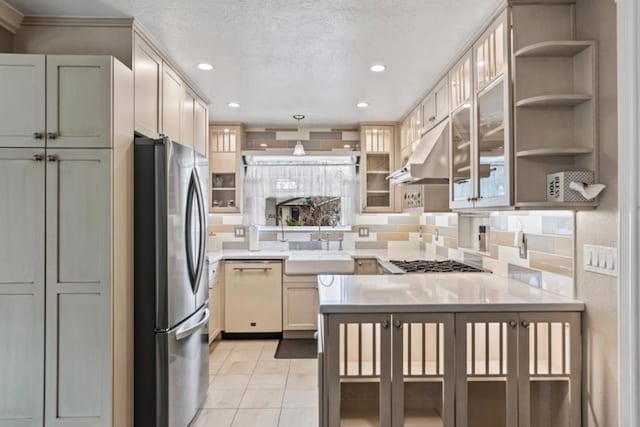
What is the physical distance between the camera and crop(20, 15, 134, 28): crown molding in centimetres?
230

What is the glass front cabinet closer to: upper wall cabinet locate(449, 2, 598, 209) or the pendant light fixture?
upper wall cabinet locate(449, 2, 598, 209)

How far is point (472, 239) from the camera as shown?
3.48 metres

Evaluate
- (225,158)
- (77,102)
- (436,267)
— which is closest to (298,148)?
(225,158)

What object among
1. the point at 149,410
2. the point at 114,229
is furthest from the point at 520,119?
the point at 149,410

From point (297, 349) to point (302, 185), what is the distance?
2023mm

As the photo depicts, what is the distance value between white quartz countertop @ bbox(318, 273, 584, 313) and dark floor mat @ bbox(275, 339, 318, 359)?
153 centimetres

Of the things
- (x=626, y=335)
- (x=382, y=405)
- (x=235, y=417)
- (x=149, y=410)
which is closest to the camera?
(x=626, y=335)

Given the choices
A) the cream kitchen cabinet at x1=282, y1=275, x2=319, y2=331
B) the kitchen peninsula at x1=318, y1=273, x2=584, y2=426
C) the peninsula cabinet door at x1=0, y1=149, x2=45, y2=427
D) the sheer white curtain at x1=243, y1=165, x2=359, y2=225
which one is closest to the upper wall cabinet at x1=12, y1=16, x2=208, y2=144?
the peninsula cabinet door at x1=0, y1=149, x2=45, y2=427

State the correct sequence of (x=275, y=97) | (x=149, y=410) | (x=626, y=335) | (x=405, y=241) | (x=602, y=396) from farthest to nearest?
(x=405, y=241)
(x=275, y=97)
(x=149, y=410)
(x=602, y=396)
(x=626, y=335)

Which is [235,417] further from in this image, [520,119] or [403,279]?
[520,119]

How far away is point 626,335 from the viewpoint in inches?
32.2

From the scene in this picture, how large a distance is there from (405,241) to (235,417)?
2997 millimetres

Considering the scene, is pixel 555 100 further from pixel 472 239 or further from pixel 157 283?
pixel 157 283

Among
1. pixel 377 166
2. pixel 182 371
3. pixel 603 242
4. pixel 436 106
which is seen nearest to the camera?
pixel 603 242
